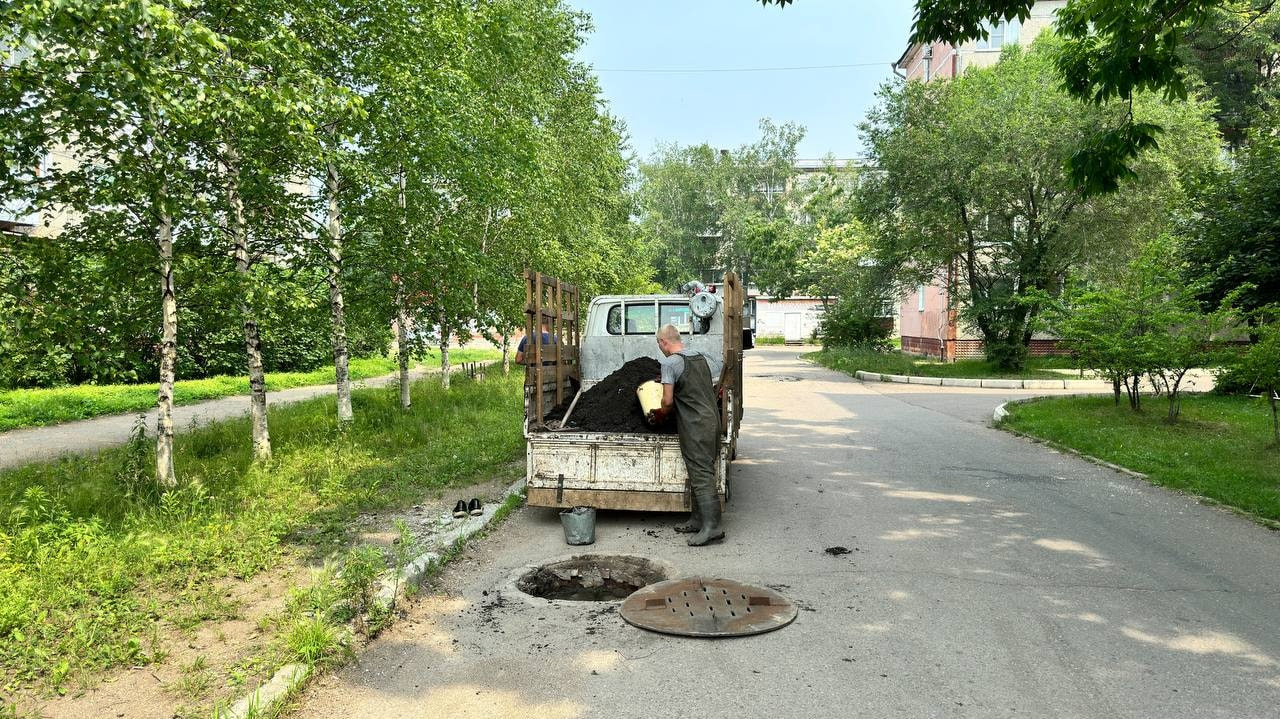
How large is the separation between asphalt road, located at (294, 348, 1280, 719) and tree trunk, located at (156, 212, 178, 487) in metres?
3.44

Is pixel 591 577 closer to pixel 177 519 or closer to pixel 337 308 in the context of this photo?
pixel 177 519

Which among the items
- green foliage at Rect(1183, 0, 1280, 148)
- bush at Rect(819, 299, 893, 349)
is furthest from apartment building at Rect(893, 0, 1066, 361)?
green foliage at Rect(1183, 0, 1280, 148)

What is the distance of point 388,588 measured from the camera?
496 cm

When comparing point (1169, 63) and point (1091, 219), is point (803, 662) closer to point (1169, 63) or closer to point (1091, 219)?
point (1169, 63)

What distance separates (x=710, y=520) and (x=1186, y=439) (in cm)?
859

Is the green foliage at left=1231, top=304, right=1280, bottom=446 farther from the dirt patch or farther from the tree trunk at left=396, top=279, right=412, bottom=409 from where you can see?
the tree trunk at left=396, top=279, right=412, bottom=409

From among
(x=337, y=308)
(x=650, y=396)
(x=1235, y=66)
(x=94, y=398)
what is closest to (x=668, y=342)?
(x=650, y=396)

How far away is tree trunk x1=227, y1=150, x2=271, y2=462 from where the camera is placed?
7.72 m

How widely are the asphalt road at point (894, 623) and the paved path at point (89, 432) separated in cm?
594

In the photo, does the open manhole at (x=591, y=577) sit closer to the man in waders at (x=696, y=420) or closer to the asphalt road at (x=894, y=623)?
the asphalt road at (x=894, y=623)

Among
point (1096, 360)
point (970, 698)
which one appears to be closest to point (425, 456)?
point (970, 698)

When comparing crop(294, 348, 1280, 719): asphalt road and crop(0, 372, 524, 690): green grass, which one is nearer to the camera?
crop(294, 348, 1280, 719): asphalt road

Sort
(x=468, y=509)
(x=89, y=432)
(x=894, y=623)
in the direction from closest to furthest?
(x=894, y=623), (x=468, y=509), (x=89, y=432)

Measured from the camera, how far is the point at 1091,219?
71.8 feet
